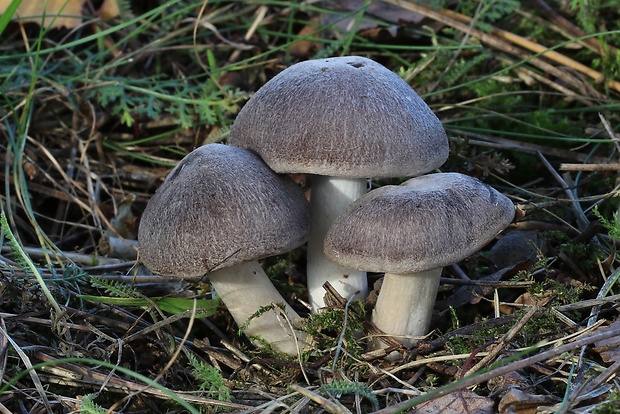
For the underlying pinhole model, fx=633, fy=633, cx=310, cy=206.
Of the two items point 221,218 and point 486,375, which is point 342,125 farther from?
point 486,375

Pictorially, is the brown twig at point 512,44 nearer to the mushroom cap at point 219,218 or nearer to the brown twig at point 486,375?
the mushroom cap at point 219,218

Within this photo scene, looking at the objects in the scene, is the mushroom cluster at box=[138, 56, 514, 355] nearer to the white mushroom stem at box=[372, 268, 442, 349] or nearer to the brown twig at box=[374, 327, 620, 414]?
the white mushroom stem at box=[372, 268, 442, 349]

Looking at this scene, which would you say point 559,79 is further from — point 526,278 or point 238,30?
point 238,30

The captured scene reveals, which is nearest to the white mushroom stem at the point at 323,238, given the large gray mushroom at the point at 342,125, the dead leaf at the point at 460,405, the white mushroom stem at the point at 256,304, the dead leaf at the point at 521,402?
the white mushroom stem at the point at 256,304

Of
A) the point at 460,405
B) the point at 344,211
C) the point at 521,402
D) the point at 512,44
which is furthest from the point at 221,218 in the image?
the point at 512,44

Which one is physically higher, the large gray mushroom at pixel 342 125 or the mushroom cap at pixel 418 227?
the large gray mushroom at pixel 342 125

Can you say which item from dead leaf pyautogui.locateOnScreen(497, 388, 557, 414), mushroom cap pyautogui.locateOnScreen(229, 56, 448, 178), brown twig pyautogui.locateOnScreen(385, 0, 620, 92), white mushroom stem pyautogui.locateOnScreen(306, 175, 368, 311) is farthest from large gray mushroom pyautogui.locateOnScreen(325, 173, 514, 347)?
brown twig pyautogui.locateOnScreen(385, 0, 620, 92)
